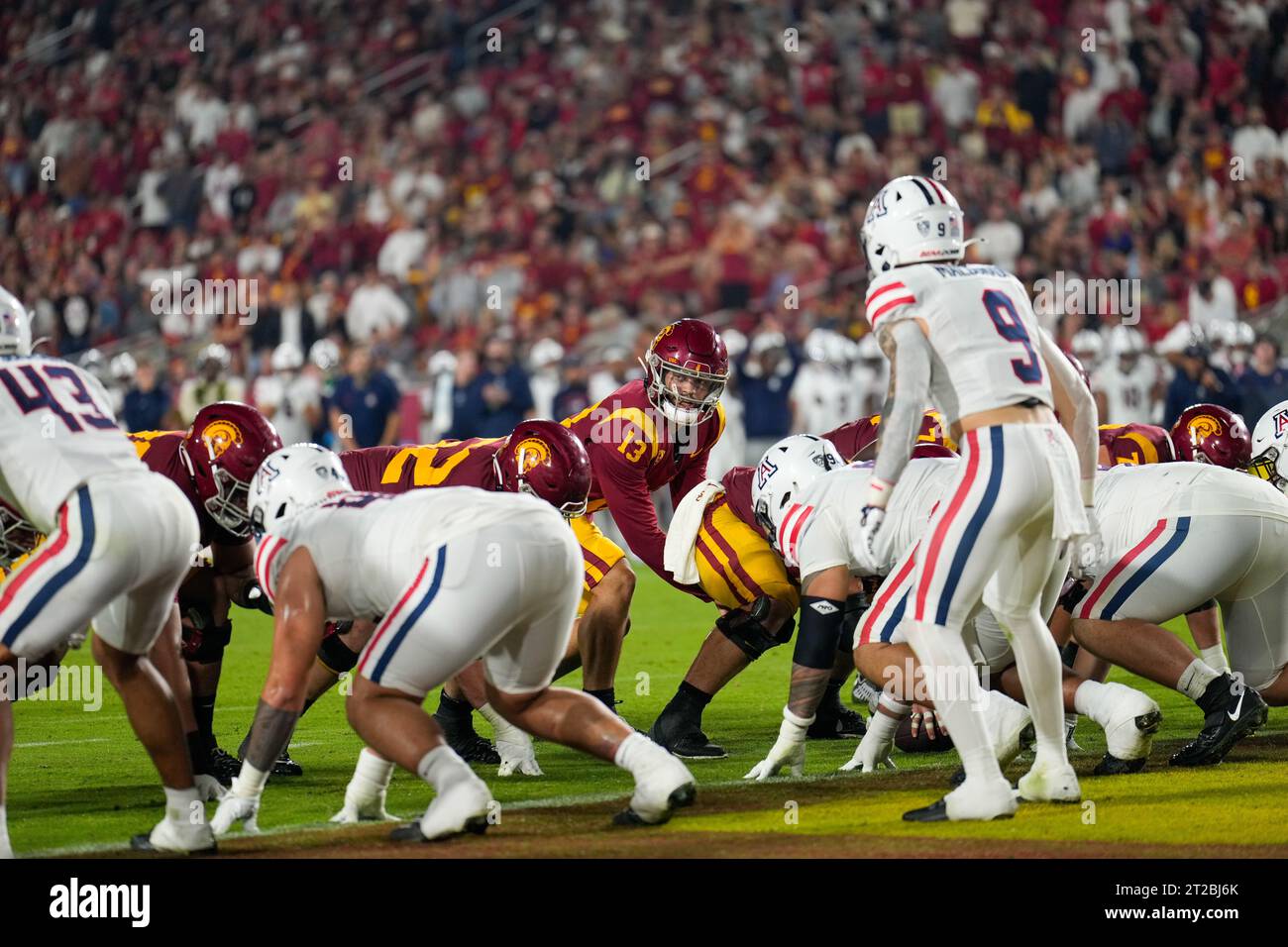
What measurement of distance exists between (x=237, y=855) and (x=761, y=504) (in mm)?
2769

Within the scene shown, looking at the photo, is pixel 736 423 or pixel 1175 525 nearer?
pixel 1175 525

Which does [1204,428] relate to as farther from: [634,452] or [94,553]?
[94,553]

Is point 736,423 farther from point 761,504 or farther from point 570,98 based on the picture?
point 761,504

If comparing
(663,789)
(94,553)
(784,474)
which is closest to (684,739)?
(784,474)

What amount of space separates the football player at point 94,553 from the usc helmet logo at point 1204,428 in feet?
16.3

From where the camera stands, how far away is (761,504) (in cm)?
691

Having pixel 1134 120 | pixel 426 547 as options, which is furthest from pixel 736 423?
pixel 426 547

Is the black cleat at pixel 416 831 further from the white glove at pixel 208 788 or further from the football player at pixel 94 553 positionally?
the white glove at pixel 208 788

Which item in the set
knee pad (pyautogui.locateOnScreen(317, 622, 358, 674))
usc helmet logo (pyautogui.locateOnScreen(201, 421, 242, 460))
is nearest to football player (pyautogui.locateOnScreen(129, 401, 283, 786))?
usc helmet logo (pyautogui.locateOnScreen(201, 421, 242, 460))

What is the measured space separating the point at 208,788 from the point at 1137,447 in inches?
184

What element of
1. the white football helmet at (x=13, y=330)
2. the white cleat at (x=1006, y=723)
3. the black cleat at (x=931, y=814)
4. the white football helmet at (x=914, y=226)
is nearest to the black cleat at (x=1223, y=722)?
the white cleat at (x=1006, y=723)

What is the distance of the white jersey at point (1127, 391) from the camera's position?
16.1 m

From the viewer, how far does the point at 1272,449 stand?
7.94 meters

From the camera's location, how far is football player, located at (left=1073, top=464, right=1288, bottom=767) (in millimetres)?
6246
